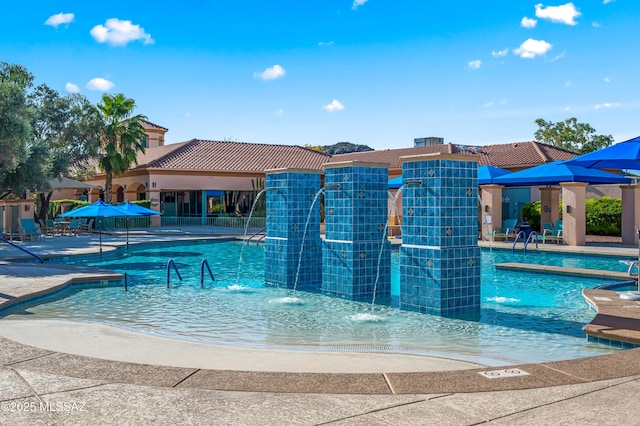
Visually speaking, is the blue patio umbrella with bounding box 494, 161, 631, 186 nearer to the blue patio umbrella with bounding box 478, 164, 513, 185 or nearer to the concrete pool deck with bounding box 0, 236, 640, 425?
the blue patio umbrella with bounding box 478, 164, 513, 185

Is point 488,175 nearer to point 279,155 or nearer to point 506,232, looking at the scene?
point 506,232

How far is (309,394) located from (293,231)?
9033mm

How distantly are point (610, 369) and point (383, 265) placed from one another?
689 centimetres

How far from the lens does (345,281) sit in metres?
12.4

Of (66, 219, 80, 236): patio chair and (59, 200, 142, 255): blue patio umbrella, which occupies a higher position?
(59, 200, 142, 255): blue patio umbrella

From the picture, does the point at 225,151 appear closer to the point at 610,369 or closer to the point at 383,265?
the point at 383,265

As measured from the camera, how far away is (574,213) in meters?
23.9

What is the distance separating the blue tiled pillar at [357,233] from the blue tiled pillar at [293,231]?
4.32 ft

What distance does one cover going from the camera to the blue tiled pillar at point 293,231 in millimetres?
14008

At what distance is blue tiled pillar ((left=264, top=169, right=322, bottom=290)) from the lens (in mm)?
14008

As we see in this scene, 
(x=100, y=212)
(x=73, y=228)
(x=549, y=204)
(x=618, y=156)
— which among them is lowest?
(x=73, y=228)

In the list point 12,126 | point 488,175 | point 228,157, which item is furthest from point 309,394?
point 228,157

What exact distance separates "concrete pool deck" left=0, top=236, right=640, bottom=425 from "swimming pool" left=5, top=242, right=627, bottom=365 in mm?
1727

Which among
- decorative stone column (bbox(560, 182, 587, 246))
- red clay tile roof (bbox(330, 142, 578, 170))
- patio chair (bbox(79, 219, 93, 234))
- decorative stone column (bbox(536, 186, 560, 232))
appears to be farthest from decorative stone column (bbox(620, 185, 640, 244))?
patio chair (bbox(79, 219, 93, 234))
